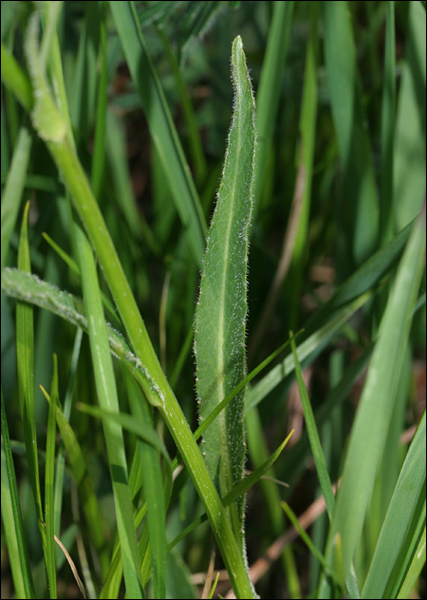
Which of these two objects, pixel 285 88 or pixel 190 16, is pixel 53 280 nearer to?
pixel 190 16

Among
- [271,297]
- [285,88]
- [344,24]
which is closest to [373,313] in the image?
[271,297]

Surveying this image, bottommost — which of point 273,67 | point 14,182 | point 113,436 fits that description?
point 113,436

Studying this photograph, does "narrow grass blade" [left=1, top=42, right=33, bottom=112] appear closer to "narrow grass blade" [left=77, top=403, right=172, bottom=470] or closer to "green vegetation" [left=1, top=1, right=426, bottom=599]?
"green vegetation" [left=1, top=1, right=426, bottom=599]

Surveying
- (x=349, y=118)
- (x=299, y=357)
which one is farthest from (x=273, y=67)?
(x=299, y=357)

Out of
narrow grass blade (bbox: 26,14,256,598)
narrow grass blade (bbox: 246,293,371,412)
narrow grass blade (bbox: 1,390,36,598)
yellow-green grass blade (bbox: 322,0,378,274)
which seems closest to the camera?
narrow grass blade (bbox: 26,14,256,598)

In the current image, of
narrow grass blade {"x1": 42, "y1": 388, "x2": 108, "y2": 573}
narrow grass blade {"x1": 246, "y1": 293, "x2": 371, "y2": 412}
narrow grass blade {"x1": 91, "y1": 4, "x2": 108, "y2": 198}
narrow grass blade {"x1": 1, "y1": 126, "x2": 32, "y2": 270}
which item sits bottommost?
narrow grass blade {"x1": 42, "y1": 388, "x2": 108, "y2": 573}

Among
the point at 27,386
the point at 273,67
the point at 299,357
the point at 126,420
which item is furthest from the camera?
the point at 273,67

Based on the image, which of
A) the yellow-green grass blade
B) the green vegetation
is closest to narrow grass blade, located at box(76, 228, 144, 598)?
the green vegetation

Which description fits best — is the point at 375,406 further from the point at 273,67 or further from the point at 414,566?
the point at 273,67
